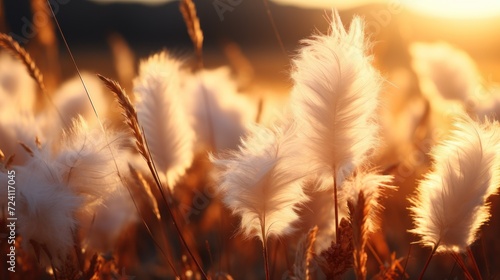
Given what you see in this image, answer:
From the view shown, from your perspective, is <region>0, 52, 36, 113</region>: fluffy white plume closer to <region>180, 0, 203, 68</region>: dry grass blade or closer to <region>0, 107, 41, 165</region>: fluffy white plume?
<region>0, 107, 41, 165</region>: fluffy white plume

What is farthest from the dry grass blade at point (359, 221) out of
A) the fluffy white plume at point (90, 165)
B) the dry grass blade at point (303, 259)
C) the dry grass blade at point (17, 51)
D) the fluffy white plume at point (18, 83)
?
the fluffy white plume at point (18, 83)

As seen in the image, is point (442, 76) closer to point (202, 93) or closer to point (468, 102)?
point (468, 102)

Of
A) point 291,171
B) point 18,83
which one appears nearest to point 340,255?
point 291,171

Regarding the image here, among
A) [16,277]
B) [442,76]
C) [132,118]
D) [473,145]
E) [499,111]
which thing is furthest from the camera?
[442,76]

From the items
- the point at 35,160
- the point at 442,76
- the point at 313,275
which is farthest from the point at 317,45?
the point at 442,76

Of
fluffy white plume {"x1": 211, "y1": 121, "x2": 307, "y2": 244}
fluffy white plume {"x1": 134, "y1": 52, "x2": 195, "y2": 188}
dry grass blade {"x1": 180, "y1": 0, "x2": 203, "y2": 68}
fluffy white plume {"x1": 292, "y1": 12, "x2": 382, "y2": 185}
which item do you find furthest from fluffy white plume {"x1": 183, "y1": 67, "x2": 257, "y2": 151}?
fluffy white plume {"x1": 292, "y1": 12, "x2": 382, "y2": 185}

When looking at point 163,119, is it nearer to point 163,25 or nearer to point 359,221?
point 359,221

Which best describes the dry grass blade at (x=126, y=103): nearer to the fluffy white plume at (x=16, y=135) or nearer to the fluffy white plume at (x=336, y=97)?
the fluffy white plume at (x=336, y=97)

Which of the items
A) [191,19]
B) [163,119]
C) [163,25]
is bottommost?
Answer: [163,119]
